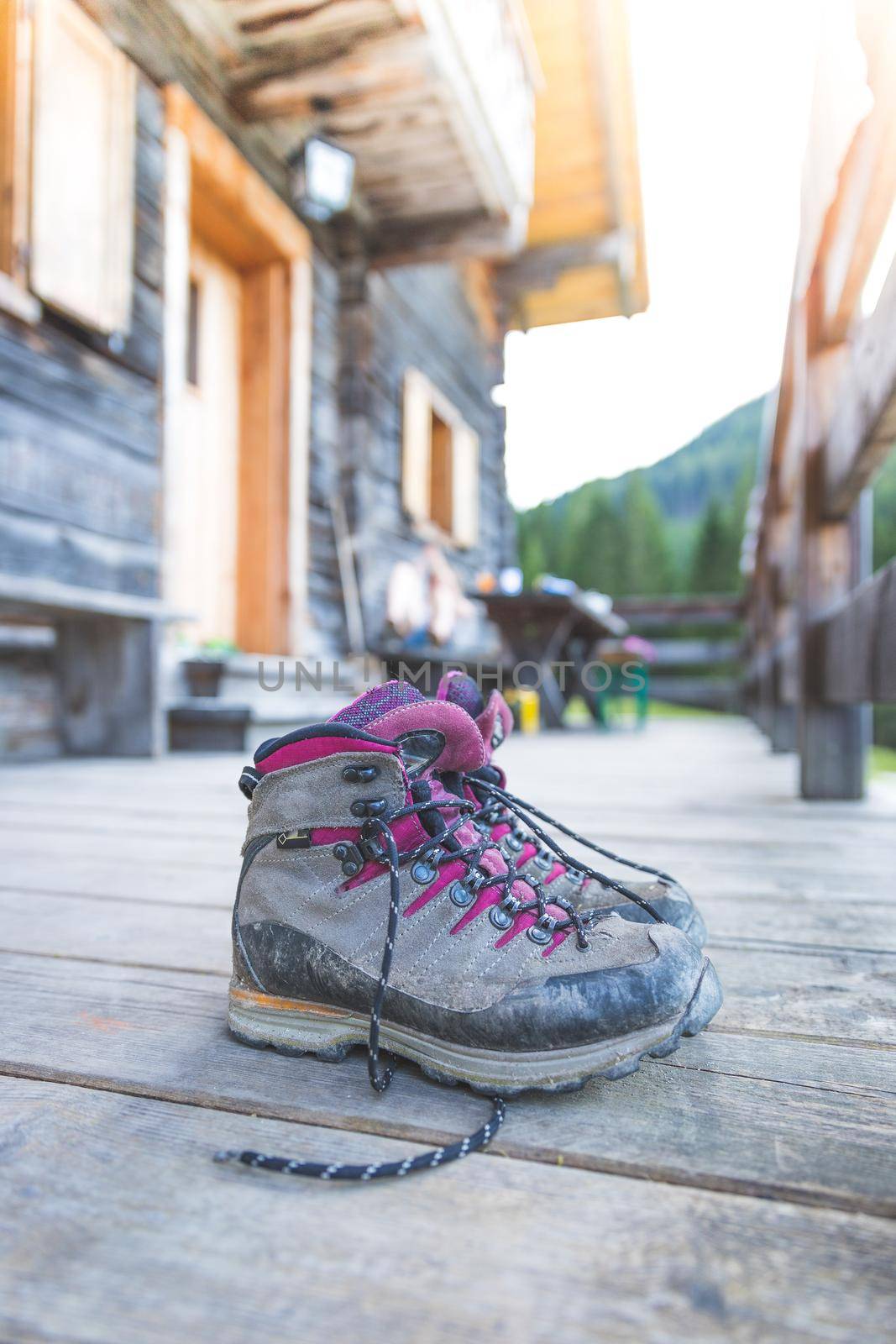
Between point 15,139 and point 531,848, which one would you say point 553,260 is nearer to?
point 15,139

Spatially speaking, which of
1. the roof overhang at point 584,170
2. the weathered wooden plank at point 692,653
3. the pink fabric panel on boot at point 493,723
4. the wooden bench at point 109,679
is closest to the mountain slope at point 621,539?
the weathered wooden plank at point 692,653

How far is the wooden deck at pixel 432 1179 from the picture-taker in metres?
0.39

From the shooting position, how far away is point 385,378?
17.2ft

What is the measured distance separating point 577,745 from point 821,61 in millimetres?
3195

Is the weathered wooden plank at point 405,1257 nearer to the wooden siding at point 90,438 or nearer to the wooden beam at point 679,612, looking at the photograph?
the wooden siding at point 90,438

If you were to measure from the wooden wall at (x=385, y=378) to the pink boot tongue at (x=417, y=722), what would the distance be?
13.9 feet

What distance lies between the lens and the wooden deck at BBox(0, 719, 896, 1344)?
39 centimetres

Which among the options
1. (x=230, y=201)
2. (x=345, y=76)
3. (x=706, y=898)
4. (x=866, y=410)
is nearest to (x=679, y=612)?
(x=230, y=201)

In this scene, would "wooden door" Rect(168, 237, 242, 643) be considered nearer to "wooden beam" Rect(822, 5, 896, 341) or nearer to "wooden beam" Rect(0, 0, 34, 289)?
"wooden beam" Rect(0, 0, 34, 289)

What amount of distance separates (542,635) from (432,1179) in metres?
4.93

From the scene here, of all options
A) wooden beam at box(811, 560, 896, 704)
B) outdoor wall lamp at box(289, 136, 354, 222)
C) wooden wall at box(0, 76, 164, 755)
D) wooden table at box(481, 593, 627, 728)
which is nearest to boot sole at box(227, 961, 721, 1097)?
wooden beam at box(811, 560, 896, 704)

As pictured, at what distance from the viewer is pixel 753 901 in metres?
1.18

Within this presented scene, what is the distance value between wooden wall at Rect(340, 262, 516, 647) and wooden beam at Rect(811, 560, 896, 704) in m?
3.27

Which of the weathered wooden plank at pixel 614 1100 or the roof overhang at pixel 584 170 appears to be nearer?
the weathered wooden plank at pixel 614 1100
